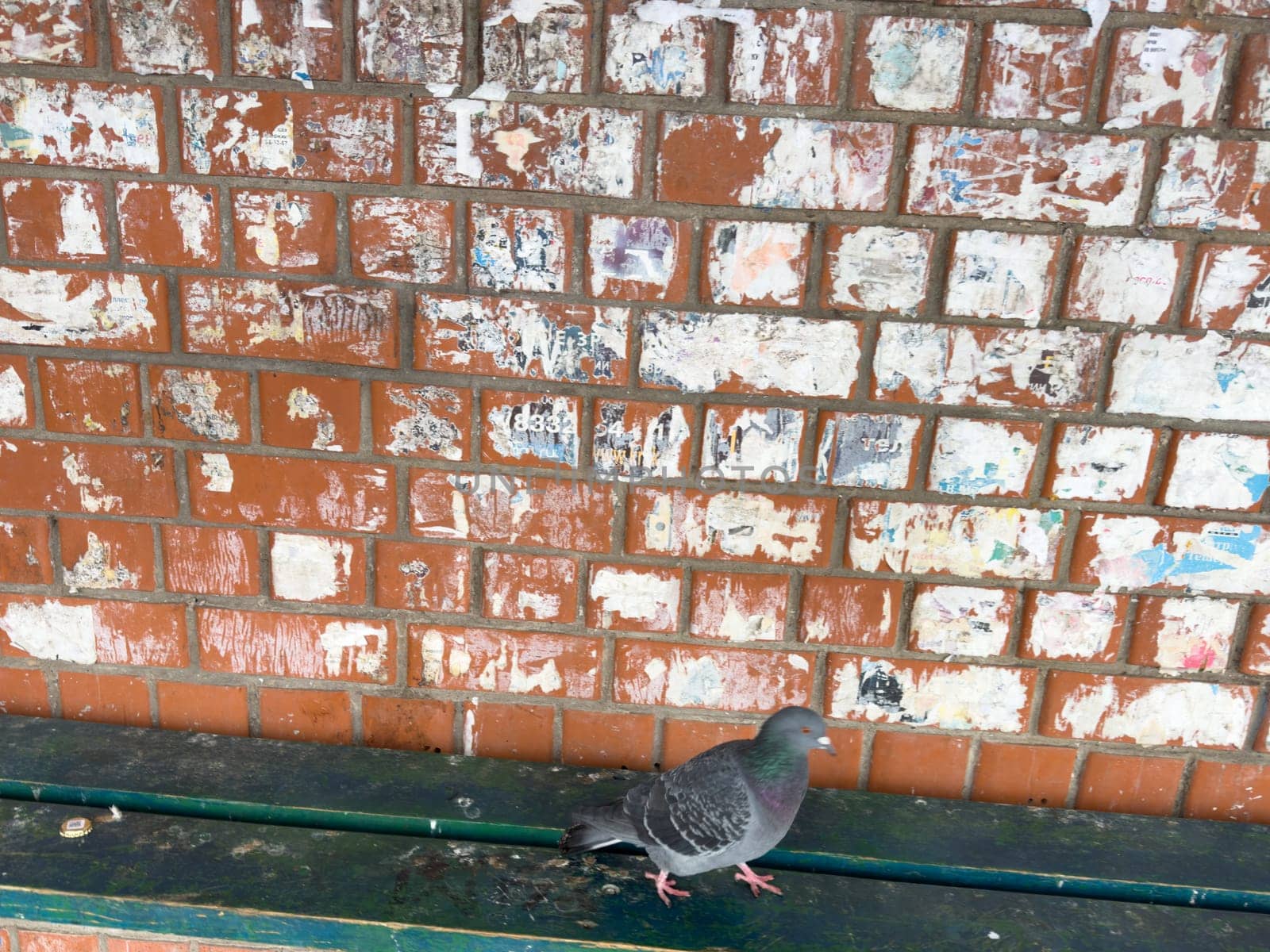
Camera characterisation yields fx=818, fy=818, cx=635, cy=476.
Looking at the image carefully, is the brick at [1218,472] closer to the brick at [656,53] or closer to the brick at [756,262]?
the brick at [756,262]

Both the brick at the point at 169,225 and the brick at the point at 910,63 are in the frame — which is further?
the brick at the point at 169,225

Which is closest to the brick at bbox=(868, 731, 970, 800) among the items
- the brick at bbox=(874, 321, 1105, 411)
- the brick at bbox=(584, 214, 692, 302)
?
the brick at bbox=(874, 321, 1105, 411)

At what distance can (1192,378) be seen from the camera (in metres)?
1.31

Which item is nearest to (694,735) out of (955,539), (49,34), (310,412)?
(955,539)

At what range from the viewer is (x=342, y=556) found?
1.47 metres

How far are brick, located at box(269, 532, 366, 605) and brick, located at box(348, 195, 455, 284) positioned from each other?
48 cm

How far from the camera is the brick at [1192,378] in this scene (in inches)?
51.0

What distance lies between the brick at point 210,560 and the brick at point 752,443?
84cm

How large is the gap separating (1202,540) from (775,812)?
2.81 ft

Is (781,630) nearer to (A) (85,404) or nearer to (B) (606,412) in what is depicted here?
(B) (606,412)

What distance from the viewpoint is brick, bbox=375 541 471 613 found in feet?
4.80

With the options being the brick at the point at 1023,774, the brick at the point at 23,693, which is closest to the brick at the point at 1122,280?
the brick at the point at 1023,774

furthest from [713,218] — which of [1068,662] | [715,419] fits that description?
[1068,662]

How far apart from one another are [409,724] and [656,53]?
4.10 ft
